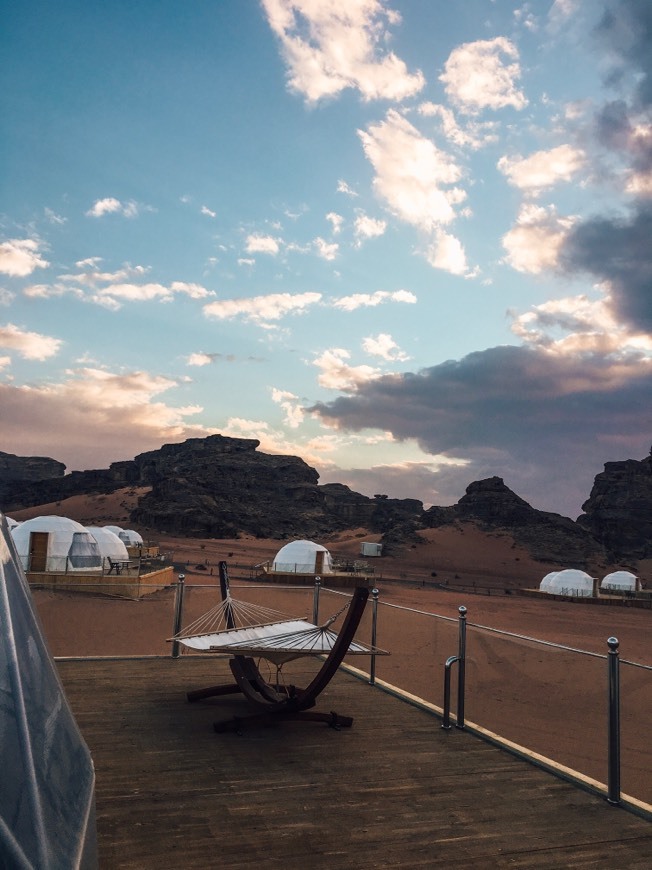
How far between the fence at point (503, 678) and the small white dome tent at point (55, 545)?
16.8 ft

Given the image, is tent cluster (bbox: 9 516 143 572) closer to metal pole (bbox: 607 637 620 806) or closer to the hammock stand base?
the hammock stand base

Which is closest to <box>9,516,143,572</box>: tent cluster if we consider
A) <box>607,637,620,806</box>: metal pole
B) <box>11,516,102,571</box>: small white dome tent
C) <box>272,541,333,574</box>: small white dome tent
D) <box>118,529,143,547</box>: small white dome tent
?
<box>11,516,102,571</box>: small white dome tent

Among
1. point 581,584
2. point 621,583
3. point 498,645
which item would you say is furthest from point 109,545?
point 621,583

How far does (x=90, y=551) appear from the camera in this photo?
27.9m

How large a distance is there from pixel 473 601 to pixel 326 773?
2973 centimetres

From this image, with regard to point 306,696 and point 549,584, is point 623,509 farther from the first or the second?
point 306,696

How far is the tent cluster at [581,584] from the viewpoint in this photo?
39281 mm

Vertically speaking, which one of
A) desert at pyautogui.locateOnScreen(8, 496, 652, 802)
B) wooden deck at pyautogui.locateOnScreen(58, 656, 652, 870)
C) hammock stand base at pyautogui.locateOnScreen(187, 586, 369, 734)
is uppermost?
hammock stand base at pyautogui.locateOnScreen(187, 586, 369, 734)

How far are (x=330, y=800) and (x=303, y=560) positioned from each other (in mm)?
32066

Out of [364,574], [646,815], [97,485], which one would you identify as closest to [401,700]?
[646,815]

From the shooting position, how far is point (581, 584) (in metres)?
39.6

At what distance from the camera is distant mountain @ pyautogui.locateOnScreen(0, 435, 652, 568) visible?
74062 mm

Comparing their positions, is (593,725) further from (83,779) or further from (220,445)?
(220,445)

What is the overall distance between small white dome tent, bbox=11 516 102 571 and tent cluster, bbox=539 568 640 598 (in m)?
28.6
